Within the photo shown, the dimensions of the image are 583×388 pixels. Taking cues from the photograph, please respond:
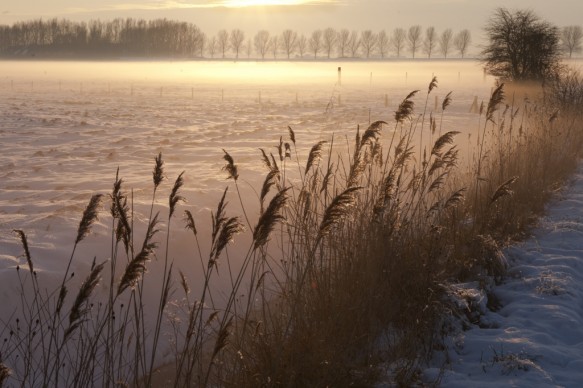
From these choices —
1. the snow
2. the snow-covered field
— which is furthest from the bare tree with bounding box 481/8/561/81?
the snow

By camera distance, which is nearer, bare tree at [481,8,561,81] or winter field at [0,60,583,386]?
winter field at [0,60,583,386]

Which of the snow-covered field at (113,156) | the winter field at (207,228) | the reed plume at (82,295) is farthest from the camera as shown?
the snow-covered field at (113,156)

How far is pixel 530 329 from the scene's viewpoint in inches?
213

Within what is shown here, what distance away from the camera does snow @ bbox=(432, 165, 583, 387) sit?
4.59m

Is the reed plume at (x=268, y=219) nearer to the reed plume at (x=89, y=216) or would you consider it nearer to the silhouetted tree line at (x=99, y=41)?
the reed plume at (x=89, y=216)

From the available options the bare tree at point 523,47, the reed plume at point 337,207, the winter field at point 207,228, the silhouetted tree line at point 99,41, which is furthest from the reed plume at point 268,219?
the silhouetted tree line at point 99,41

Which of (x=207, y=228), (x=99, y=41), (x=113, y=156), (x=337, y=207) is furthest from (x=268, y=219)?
(x=99, y=41)

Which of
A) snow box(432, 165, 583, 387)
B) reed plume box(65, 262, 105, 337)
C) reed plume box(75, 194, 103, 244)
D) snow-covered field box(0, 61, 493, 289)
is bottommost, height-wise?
snow-covered field box(0, 61, 493, 289)

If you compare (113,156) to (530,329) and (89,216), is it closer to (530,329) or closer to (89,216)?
(530,329)

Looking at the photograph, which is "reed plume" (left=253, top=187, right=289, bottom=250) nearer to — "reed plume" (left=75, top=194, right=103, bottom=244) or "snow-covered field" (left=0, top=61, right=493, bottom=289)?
"reed plume" (left=75, top=194, right=103, bottom=244)

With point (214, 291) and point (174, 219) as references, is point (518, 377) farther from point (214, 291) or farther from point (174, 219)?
point (174, 219)

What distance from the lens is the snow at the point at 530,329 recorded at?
15.1 ft

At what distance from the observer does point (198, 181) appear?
12375 millimetres

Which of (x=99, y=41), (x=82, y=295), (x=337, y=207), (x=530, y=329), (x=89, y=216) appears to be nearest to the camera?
(x=82, y=295)
